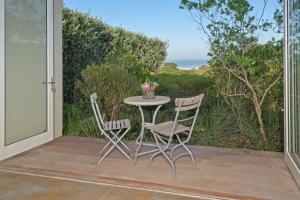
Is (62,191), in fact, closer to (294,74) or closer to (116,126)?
(116,126)

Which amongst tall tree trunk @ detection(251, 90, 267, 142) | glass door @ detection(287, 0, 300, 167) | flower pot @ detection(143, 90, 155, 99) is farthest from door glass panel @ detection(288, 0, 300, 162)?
flower pot @ detection(143, 90, 155, 99)

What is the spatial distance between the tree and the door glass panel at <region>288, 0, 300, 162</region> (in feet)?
3.41

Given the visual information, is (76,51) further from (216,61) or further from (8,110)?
(216,61)

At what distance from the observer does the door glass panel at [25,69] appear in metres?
3.78

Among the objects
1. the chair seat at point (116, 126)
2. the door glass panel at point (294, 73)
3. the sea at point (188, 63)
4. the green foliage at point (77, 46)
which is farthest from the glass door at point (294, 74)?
the green foliage at point (77, 46)

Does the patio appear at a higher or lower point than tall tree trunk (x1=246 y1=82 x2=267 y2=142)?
lower

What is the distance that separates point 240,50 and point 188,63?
1.46m

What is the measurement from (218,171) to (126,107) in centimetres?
219

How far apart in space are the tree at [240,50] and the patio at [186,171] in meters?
0.92

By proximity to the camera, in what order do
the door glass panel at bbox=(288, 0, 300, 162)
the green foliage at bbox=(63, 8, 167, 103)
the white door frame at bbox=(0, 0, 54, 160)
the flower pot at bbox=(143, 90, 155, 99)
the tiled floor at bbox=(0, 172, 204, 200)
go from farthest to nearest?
the green foliage at bbox=(63, 8, 167, 103) → the flower pot at bbox=(143, 90, 155, 99) → the white door frame at bbox=(0, 0, 54, 160) → the door glass panel at bbox=(288, 0, 300, 162) → the tiled floor at bbox=(0, 172, 204, 200)

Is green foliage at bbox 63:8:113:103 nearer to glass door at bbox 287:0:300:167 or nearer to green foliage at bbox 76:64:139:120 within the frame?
green foliage at bbox 76:64:139:120

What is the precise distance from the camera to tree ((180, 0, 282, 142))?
441 cm

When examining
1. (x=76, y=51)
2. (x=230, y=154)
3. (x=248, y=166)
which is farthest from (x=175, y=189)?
(x=76, y=51)

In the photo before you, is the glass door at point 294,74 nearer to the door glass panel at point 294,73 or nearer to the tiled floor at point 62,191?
the door glass panel at point 294,73
